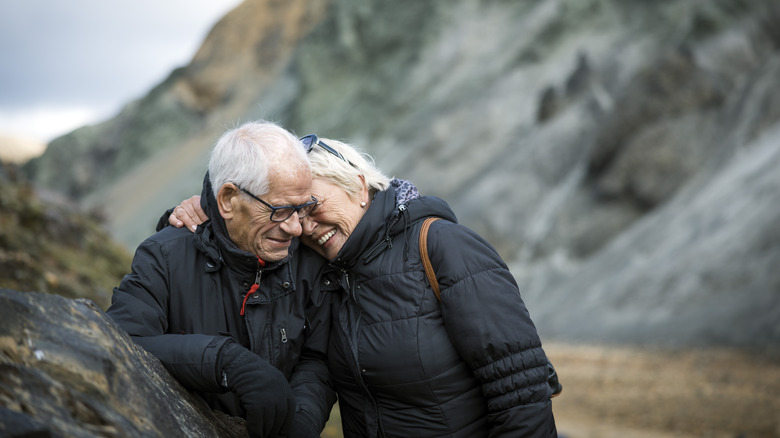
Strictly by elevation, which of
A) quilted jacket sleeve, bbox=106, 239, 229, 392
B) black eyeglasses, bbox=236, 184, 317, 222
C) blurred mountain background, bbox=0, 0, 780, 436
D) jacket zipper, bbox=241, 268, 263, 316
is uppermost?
blurred mountain background, bbox=0, 0, 780, 436

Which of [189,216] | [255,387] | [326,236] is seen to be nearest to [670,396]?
[326,236]

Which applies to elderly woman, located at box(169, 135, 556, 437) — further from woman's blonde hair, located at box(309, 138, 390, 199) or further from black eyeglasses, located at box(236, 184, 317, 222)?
black eyeglasses, located at box(236, 184, 317, 222)

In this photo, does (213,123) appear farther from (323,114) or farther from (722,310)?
(722,310)

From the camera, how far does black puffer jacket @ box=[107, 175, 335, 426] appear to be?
2.93 metres

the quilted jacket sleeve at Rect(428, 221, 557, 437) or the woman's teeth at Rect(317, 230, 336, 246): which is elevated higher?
the woman's teeth at Rect(317, 230, 336, 246)

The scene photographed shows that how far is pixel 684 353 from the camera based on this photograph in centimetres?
1209

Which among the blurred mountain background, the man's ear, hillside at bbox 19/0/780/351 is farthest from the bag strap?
hillside at bbox 19/0/780/351

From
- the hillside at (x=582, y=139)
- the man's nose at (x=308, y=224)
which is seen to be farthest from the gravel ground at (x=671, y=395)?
the man's nose at (x=308, y=224)

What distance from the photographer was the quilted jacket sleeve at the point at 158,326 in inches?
108

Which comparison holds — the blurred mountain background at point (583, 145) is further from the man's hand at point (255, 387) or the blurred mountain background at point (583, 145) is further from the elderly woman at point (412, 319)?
the man's hand at point (255, 387)

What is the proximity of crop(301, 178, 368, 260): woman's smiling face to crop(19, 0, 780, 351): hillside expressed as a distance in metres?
7.73

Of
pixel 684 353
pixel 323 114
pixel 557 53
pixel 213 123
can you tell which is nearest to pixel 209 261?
pixel 684 353

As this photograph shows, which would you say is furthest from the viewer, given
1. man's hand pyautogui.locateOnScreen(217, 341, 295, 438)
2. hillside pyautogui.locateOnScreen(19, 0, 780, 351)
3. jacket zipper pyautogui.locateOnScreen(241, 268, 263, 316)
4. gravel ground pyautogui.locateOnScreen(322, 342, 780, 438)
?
hillside pyautogui.locateOnScreen(19, 0, 780, 351)

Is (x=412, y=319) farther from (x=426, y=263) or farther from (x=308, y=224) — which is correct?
(x=308, y=224)
